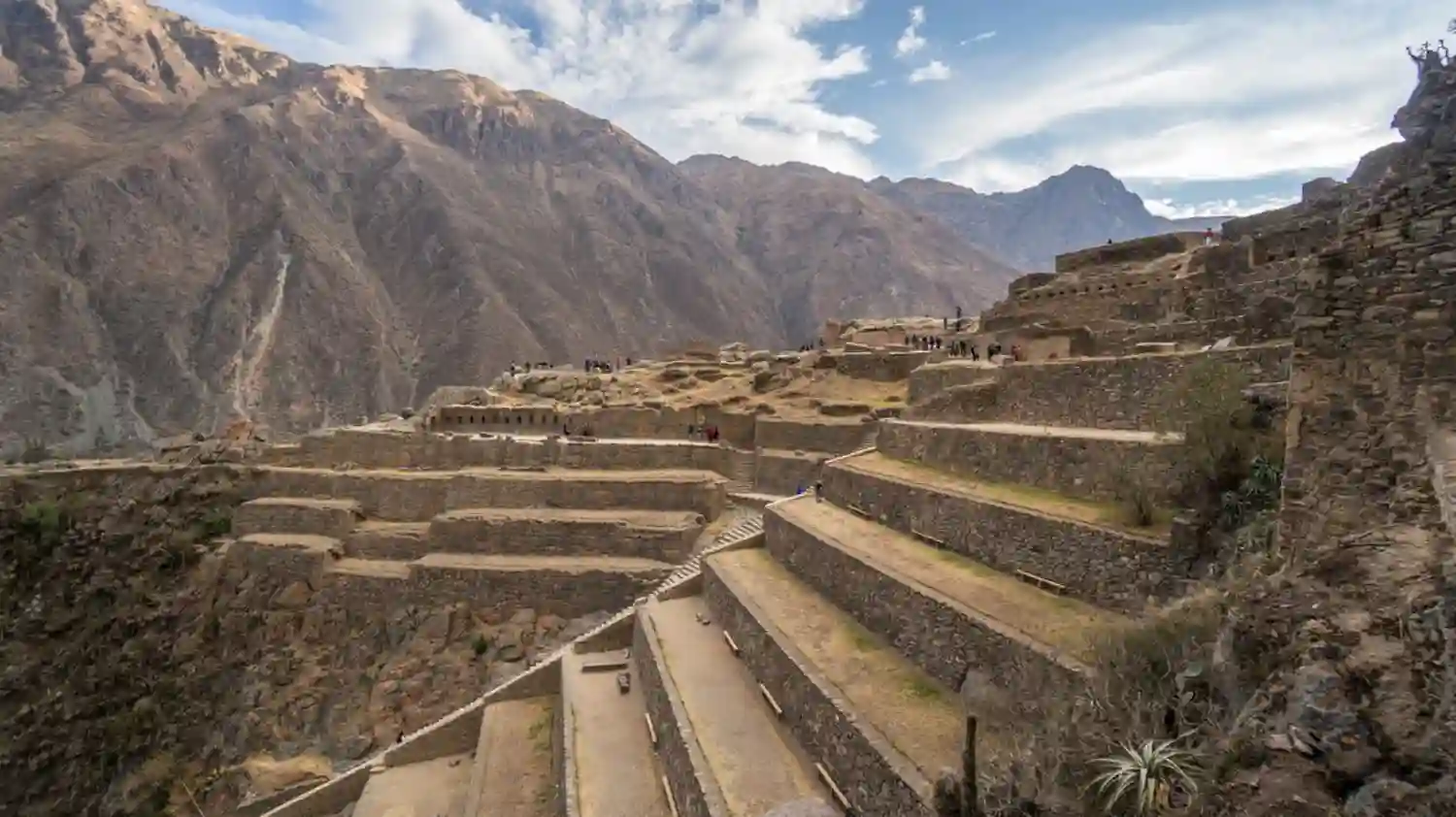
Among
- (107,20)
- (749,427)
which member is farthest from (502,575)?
(107,20)

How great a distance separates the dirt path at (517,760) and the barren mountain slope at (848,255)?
227 feet

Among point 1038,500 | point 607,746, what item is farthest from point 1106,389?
point 607,746

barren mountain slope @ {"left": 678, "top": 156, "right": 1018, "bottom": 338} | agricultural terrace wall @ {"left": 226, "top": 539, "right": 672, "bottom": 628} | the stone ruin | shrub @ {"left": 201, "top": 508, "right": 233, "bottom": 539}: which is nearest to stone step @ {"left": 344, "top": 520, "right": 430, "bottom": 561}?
the stone ruin

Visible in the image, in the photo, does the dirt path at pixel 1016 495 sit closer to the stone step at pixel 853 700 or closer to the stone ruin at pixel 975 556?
the stone ruin at pixel 975 556

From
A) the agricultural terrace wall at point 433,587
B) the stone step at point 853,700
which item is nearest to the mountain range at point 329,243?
the agricultural terrace wall at point 433,587

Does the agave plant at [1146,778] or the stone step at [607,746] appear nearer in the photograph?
the agave plant at [1146,778]

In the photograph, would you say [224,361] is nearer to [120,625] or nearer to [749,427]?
[120,625]

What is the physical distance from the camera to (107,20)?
2751 inches

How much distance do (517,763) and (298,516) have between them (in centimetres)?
1163

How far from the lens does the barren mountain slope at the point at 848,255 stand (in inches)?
3273

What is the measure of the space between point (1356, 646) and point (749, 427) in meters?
18.6

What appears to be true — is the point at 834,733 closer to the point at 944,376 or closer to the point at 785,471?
the point at 944,376

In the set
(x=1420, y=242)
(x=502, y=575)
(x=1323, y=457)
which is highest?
(x=1420, y=242)

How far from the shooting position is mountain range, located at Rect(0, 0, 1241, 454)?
52094mm
